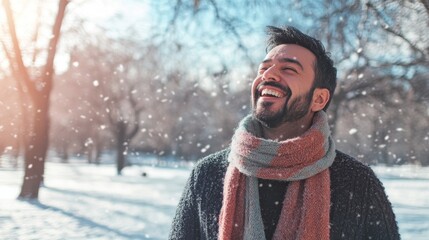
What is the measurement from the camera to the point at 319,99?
1.90m

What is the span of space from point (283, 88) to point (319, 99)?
22cm

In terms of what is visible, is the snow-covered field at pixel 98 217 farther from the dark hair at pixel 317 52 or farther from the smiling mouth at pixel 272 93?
the smiling mouth at pixel 272 93

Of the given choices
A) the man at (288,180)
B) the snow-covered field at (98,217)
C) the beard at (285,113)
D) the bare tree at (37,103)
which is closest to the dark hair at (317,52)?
the man at (288,180)

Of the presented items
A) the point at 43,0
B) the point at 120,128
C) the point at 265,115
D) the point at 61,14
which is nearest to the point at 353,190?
the point at 265,115

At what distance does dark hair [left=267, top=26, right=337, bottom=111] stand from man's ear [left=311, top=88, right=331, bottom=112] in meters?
0.02

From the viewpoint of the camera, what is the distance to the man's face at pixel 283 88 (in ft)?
5.71

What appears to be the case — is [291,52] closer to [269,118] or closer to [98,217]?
[269,118]

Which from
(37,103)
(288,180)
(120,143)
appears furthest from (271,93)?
(120,143)

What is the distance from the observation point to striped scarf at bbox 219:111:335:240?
5.44ft

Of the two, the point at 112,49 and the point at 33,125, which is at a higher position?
the point at 112,49

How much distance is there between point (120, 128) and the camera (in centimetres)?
2911

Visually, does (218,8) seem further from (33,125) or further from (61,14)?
(33,125)

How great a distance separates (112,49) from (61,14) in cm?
236

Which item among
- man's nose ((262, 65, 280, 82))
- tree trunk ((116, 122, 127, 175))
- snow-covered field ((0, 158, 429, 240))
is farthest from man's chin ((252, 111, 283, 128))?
tree trunk ((116, 122, 127, 175))
